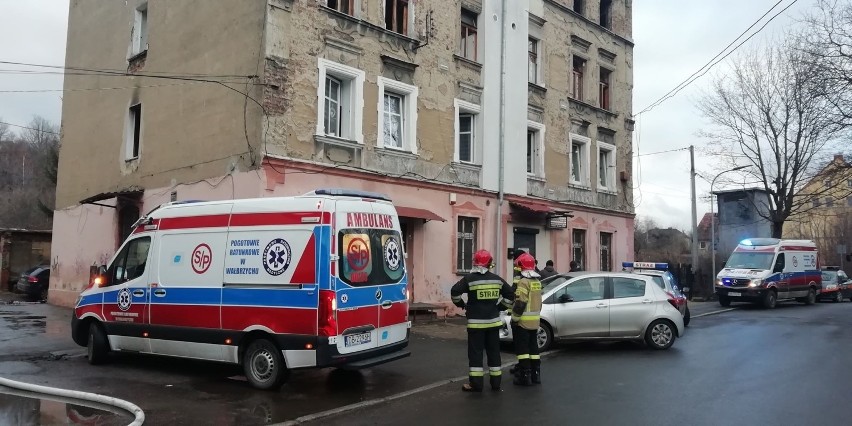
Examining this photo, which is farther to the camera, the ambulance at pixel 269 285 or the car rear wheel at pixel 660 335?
the car rear wheel at pixel 660 335

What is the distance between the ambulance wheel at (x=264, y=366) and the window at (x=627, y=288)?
6.53m

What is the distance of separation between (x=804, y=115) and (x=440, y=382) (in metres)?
29.9

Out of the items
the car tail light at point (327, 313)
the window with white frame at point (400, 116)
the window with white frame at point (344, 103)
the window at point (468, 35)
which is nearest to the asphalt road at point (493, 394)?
the car tail light at point (327, 313)

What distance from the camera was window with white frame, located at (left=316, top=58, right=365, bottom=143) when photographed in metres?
14.9

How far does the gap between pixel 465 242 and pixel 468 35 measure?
6045mm

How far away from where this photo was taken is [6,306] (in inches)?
765

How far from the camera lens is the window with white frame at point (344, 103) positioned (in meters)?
14.9

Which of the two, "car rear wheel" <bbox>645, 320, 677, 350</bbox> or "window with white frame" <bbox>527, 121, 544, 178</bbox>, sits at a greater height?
"window with white frame" <bbox>527, 121, 544, 178</bbox>

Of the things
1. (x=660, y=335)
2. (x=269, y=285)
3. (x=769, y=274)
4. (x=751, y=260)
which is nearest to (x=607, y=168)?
(x=751, y=260)

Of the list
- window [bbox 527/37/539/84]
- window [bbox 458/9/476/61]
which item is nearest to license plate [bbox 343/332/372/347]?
window [bbox 458/9/476/61]

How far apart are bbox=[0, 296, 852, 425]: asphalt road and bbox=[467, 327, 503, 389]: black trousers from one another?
0.25 metres

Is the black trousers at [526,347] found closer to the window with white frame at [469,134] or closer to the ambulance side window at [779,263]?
the window with white frame at [469,134]

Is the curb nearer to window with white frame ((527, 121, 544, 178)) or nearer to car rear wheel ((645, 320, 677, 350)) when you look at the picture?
car rear wheel ((645, 320, 677, 350))

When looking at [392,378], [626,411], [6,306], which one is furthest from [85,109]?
[626,411]
